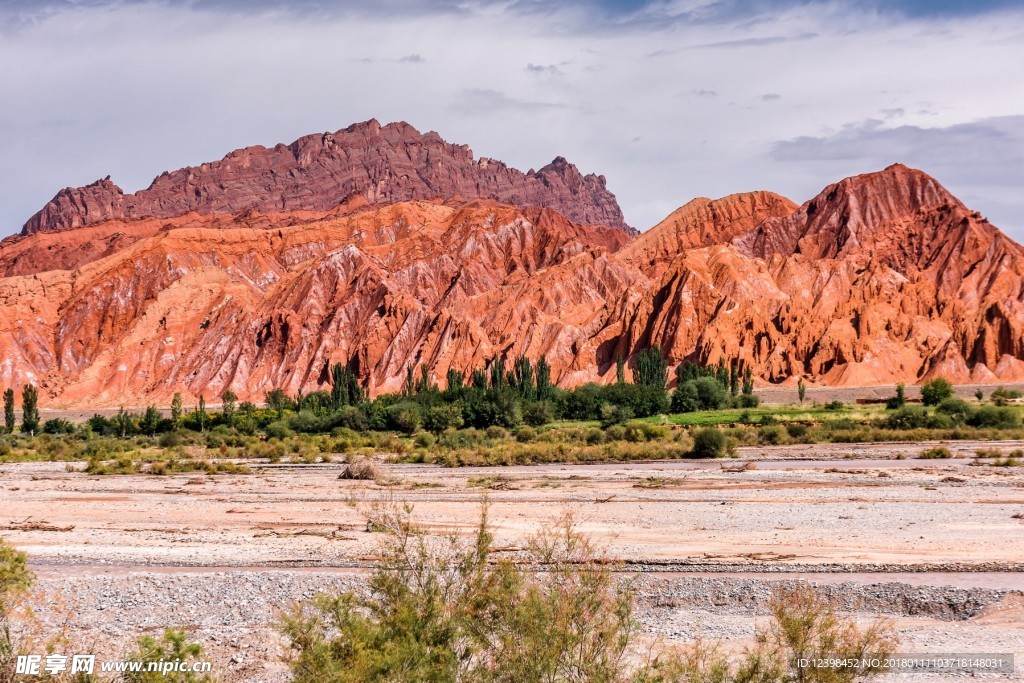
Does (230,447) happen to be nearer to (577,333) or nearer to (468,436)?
(468,436)

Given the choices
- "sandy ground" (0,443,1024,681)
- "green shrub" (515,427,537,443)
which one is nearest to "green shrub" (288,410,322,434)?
"green shrub" (515,427,537,443)

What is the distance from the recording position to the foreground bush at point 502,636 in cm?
930

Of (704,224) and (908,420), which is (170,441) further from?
(704,224)

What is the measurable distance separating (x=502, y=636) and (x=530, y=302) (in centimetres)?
12408

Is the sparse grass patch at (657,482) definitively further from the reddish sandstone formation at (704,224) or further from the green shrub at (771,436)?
the reddish sandstone formation at (704,224)

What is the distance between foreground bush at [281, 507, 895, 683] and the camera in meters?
9.30

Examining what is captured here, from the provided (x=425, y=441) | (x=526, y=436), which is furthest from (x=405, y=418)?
(x=526, y=436)

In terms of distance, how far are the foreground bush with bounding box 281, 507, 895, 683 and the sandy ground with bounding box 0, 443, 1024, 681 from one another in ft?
11.1

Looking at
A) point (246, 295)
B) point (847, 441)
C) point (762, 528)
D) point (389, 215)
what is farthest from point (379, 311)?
point (762, 528)

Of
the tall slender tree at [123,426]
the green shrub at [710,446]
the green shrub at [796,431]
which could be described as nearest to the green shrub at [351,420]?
the tall slender tree at [123,426]

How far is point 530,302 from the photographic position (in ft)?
438

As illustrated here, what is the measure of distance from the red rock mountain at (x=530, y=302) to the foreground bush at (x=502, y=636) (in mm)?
97072

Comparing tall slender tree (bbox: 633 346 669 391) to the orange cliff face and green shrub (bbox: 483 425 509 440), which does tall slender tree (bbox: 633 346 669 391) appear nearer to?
the orange cliff face

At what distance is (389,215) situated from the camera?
175 meters
